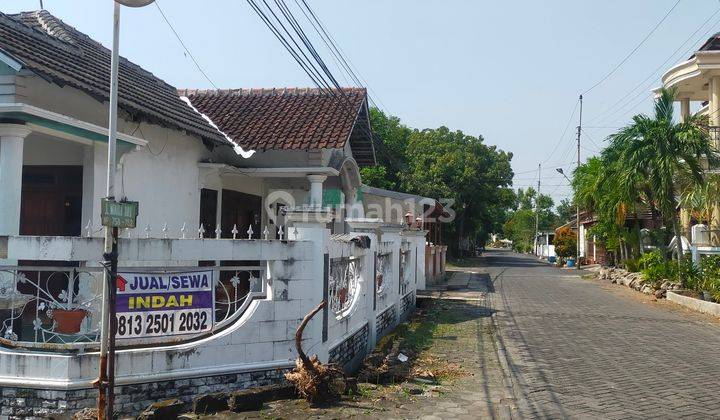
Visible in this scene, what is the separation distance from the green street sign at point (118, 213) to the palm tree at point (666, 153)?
16125 millimetres

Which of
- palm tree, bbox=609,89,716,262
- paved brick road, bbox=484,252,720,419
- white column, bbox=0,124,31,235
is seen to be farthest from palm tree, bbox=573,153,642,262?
white column, bbox=0,124,31,235

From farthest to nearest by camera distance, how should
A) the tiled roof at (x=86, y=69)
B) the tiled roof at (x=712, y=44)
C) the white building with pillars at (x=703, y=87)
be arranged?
the tiled roof at (x=712, y=44), the white building with pillars at (x=703, y=87), the tiled roof at (x=86, y=69)

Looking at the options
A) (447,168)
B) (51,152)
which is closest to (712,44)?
(447,168)

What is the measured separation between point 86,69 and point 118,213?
16.5ft

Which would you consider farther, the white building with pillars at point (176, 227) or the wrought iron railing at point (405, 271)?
the wrought iron railing at point (405, 271)

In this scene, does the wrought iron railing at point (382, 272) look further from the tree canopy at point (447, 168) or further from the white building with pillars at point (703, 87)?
the tree canopy at point (447, 168)

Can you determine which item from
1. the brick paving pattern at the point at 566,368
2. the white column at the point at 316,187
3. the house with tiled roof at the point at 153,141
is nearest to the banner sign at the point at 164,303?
the house with tiled roof at the point at 153,141

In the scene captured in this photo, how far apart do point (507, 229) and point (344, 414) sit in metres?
106

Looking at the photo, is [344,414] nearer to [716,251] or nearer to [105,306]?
[105,306]

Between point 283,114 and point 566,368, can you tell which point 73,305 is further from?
point 283,114

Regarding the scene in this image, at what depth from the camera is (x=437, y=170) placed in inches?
1469

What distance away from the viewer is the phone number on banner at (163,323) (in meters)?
5.36

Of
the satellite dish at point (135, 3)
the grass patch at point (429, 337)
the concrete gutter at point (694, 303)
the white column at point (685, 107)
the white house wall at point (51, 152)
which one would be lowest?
the grass patch at point (429, 337)

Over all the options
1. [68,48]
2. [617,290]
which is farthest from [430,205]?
[68,48]
